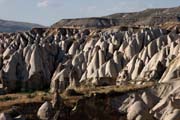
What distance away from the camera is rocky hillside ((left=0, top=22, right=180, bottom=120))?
27.8 metres

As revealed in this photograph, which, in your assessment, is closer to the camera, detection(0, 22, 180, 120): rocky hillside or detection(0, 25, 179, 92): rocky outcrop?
detection(0, 22, 180, 120): rocky hillside

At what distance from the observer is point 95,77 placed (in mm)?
48094

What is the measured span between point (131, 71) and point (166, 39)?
11375mm

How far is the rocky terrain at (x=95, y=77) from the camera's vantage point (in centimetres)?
2784

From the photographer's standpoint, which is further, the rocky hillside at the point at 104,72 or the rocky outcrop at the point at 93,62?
the rocky outcrop at the point at 93,62

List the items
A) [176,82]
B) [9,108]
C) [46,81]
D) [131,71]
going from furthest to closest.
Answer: [46,81]
[131,71]
[176,82]
[9,108]

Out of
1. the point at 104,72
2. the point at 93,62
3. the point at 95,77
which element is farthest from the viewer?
the point at 93,62

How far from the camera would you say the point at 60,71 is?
1954 inches

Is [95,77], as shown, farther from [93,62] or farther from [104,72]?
[93,62]

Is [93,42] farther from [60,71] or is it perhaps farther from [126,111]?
[126,111]

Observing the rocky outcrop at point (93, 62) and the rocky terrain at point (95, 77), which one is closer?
the rocky terrain at point (95, 77)

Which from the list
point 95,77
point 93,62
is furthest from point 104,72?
point 93,62

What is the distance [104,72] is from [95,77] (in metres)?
1.52

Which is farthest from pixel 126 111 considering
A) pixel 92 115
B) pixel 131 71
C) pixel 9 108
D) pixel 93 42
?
pixel 93 42
